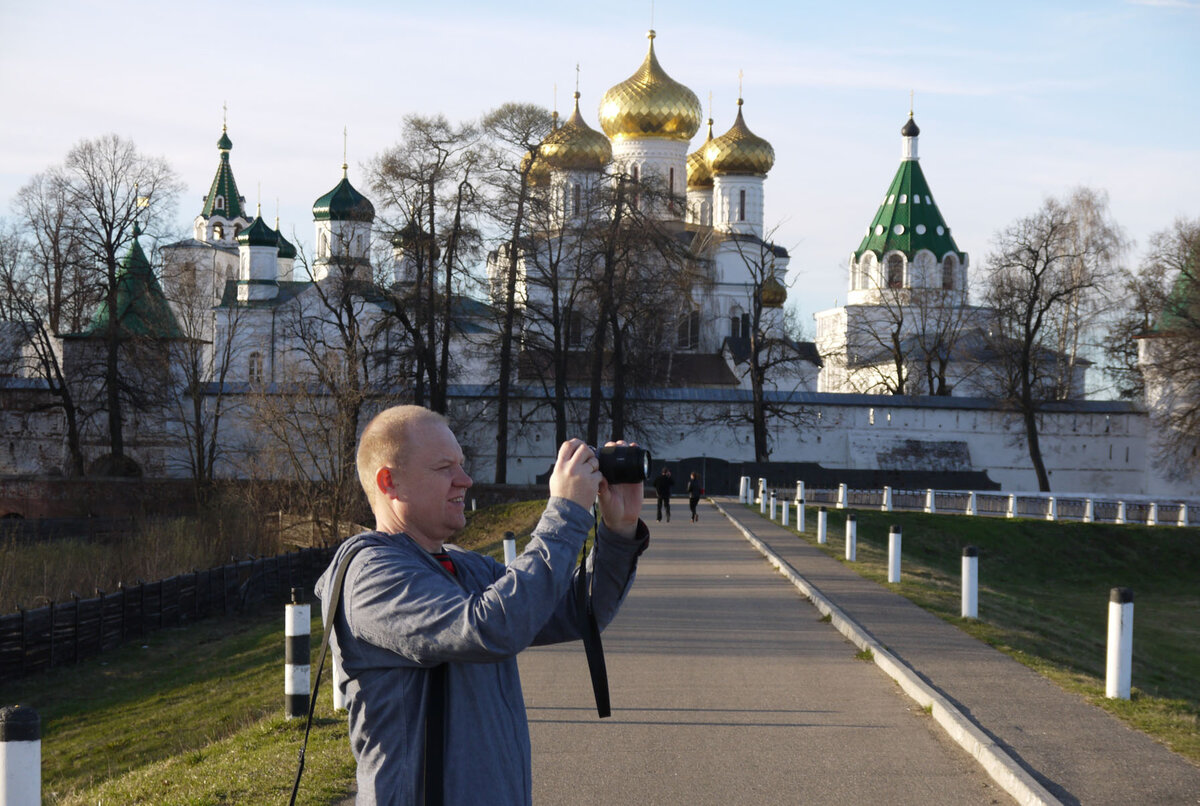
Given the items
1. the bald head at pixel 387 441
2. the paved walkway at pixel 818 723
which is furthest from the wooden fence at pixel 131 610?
the bald head at pixel 387 441

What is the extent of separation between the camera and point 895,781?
681 centimetres

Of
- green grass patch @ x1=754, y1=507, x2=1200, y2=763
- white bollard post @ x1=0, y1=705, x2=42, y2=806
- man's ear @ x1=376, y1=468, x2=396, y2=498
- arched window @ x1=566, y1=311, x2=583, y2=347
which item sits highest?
arched window @ x1=566, y1=311, x2=583, y2=347

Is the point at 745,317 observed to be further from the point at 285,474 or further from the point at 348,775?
the point at 348,775

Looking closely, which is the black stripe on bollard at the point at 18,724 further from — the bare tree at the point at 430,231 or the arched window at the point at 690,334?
the arched window at the point at 690,334

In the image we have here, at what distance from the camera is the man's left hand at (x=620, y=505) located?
3453mm

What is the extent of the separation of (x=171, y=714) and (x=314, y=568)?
12.1 m

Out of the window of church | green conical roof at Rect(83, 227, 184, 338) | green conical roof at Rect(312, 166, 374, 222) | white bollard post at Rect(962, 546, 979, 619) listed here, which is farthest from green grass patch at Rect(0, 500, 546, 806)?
the window of church

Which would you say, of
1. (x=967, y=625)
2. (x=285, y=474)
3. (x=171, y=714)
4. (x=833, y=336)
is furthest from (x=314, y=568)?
(x=833, y=336)

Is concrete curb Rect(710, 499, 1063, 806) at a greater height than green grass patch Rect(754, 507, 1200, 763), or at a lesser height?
greater

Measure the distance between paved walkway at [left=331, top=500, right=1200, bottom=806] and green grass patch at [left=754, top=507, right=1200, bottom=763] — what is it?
52 cm

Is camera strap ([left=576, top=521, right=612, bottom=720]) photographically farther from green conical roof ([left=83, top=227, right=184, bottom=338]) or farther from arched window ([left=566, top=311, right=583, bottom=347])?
green conical roof ([left=83, top=227, right=184, bottom=338])

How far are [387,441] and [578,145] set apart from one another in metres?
51.2

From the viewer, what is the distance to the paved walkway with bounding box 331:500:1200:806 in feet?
21.9

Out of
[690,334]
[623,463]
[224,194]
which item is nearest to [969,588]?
[623,463]
